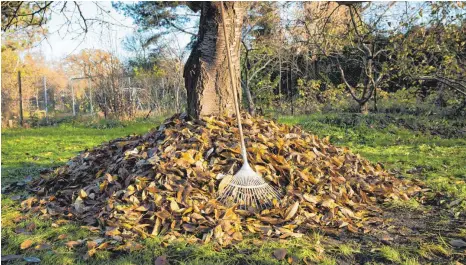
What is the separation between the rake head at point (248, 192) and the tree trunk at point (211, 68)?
1.11 m

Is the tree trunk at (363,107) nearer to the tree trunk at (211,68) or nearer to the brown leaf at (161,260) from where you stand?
the tree trunk at (211,68)

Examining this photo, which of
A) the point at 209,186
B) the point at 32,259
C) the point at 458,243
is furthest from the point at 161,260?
the point at 458,243

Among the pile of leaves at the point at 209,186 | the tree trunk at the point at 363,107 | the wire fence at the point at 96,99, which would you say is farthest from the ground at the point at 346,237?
the wire fence at the point at 96,99

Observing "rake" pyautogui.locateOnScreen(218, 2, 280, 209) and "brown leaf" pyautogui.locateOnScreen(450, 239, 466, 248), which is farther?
"rake" pyautogui.locateOnScreen(218, 2, 280, 209)

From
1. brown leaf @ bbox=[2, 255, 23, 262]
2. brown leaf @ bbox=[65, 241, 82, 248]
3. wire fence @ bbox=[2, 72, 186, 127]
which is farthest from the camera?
wire fence @ bbox=[2, 72, 186, 127]

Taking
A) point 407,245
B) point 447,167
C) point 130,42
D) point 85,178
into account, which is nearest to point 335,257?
point 407,245

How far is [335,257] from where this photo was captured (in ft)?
6.72

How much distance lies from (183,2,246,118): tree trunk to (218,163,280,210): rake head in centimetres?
111

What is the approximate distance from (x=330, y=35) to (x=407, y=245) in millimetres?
7682

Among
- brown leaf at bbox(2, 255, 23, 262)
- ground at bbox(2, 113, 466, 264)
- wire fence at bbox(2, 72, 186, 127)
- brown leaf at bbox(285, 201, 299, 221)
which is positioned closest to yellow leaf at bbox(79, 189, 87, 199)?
ground at bbox(2, 113, 466, 264)

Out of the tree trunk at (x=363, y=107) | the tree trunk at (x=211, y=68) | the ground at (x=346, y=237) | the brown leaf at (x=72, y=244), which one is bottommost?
the ground at (x=346, y=237)

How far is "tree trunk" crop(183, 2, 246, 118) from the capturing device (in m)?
3.62

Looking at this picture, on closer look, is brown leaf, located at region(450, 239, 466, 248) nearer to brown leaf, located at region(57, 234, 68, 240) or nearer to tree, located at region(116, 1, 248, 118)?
tree, located at region(116, 1, 248, 118)

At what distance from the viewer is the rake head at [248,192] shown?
2.66 m
